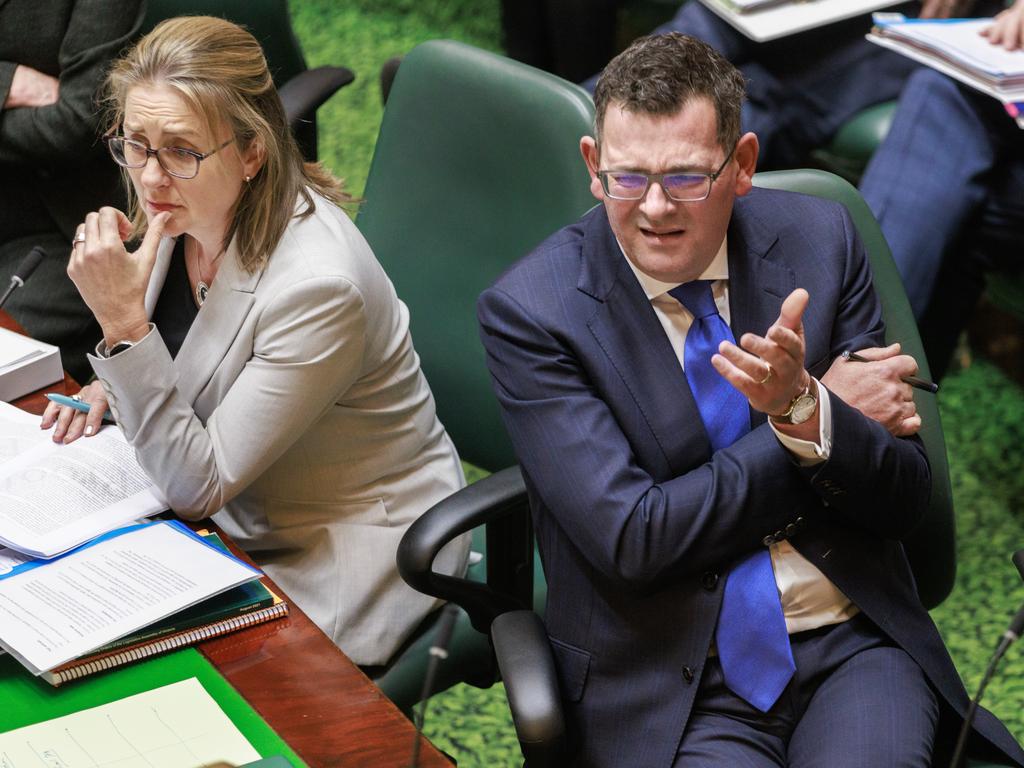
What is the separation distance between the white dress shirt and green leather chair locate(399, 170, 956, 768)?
0.22m

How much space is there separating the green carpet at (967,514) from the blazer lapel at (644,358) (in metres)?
0.96

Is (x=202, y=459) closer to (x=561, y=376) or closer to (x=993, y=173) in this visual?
(x=561, y=376)

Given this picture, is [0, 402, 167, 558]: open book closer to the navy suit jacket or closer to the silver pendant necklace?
the silver pendant necklace

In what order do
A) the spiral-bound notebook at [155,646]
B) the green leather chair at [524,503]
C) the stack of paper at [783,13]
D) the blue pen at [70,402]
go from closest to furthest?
the spiral-bound notebook at [155,646], the green leather chair at [524,503], the blue pen at [70,402], the stack of paper at [783,13]

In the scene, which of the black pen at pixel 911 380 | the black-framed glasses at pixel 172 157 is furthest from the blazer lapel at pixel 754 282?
the black-framed glasses at pixel 172 157

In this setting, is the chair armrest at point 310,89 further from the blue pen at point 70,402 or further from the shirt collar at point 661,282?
the shirt collar at point 661,282

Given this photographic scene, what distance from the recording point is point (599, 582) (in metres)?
Answer: 1.73

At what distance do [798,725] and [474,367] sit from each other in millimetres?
796

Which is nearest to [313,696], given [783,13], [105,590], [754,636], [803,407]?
[105,590]

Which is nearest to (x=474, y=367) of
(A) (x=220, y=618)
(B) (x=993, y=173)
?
(A) (x=220, y=618)

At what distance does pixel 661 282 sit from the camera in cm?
178

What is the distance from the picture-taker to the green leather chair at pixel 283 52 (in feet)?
9.33

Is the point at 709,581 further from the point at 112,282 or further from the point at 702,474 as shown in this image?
the point at 112,282

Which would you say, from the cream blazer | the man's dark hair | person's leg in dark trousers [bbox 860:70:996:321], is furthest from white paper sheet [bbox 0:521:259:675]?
person's leg in dark trousers [bbox 860:70:996:321]
